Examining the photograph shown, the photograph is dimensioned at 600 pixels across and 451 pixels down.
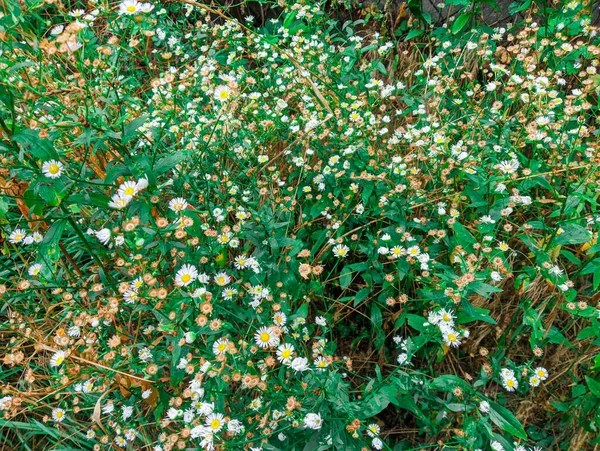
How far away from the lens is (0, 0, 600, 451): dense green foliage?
150cm

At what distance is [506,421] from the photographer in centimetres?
149

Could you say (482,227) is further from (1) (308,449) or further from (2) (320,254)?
(1) (308,449)

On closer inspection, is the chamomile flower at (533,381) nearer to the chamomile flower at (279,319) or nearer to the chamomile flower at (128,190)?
the chamomile flower at (279,319)

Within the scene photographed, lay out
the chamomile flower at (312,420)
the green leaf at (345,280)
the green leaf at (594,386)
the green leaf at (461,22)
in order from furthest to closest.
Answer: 1. the green leaf at (461,22)
2. the green leaf at (345,280)
3. the green leaf at (594,386)
4. the chamomile flower at (312,420)

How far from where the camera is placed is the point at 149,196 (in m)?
1.58

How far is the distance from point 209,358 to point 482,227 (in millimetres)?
1084

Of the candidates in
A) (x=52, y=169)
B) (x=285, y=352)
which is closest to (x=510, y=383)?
(x=285, y=352)

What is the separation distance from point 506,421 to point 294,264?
0.88 m

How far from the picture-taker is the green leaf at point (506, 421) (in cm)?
146

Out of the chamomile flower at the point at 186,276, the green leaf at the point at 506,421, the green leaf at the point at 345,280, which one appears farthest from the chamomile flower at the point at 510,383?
the chamomile flower at the point at 186,276

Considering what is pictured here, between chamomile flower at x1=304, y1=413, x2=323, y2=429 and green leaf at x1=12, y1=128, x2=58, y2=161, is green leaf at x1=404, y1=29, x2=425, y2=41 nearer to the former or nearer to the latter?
green leaf at x1=12, y1=128, x2=58, y2=161

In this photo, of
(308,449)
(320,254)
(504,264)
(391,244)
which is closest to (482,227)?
(504,264)


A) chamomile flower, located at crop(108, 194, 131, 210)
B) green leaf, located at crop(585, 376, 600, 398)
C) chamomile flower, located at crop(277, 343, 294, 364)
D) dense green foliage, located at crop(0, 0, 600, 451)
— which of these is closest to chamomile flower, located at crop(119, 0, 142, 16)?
dense green foliage, located at crop(0, 0, 600, 451)

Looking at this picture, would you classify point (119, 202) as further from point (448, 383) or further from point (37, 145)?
point (448, 383)
